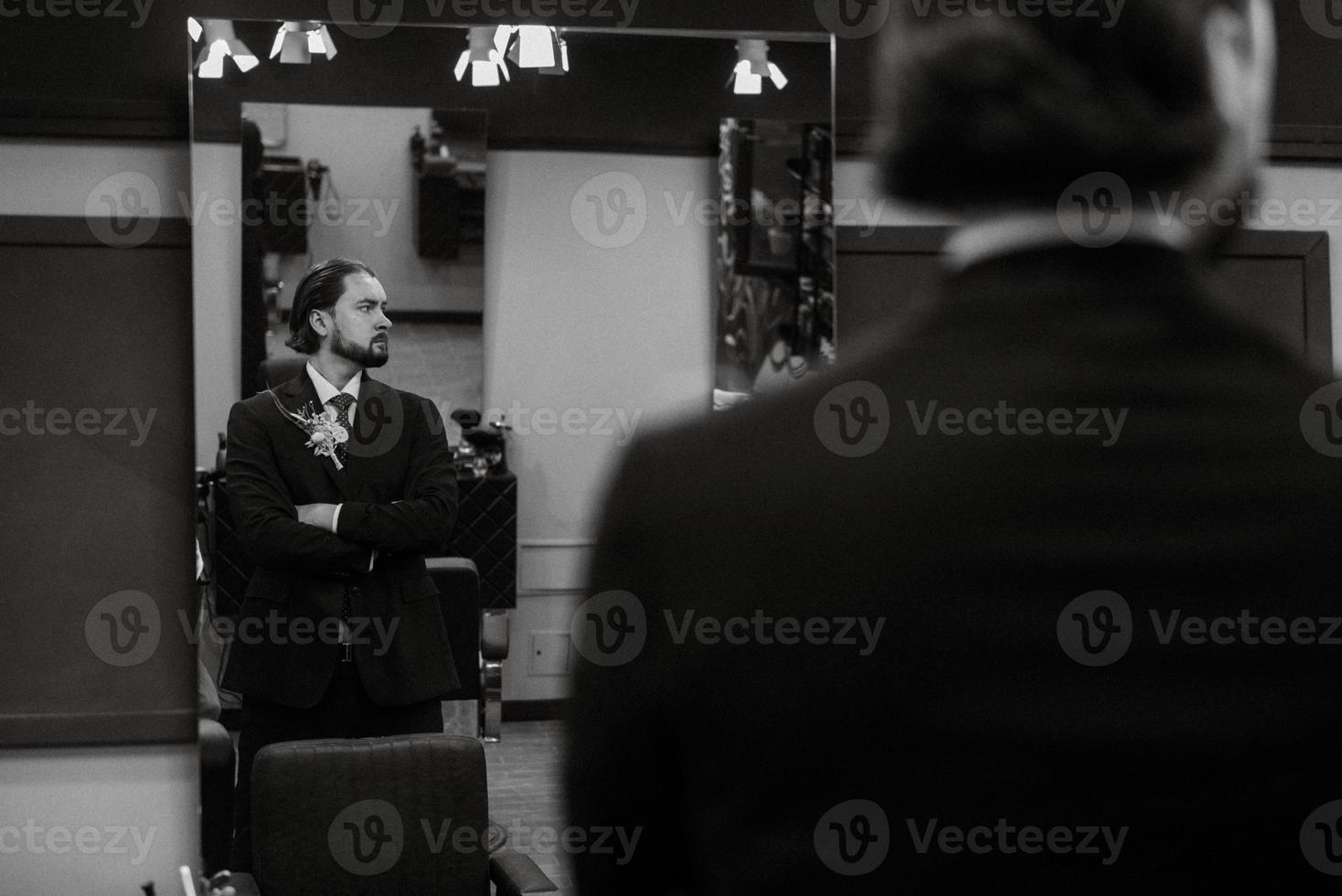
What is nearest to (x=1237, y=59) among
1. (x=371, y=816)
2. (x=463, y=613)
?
(x=371, y=816)

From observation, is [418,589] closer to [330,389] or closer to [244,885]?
[330,389]

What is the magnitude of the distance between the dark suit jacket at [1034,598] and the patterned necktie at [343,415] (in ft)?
9.63

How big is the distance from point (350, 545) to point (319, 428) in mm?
335

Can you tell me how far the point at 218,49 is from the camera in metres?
3.62

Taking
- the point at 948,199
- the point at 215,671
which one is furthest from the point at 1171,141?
the point at 215,671

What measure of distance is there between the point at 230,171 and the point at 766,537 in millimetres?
3167

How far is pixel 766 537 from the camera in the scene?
2.59 feet

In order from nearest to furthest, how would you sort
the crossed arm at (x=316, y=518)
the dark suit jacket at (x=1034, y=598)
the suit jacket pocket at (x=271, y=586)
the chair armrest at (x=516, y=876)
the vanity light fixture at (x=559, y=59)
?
1. the dark suit jacket at (x=1034, y=598)
2. the chair armrest at (x=516, y=876)
3. the crossed arm at (x=316, y=518)
4. the suit jacket pocket at (x=271, y=586)
5. the vanity light fixture at (x=559, y=59)

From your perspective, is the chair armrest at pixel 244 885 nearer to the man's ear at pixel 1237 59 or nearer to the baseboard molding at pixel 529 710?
the baseboard molding at pixel 529 710

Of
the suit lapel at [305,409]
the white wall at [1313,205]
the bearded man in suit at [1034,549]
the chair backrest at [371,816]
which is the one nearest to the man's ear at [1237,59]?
the bearded man in suit at [1034,549]

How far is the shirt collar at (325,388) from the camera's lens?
3.64m

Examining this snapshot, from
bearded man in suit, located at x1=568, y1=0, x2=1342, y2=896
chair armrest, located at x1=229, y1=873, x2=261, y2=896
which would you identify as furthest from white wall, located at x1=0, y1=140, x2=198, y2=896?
bearded man in suit, located at x1=568, y1=0, x2=1342, y2=896

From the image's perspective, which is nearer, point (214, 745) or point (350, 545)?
point (350, 545)

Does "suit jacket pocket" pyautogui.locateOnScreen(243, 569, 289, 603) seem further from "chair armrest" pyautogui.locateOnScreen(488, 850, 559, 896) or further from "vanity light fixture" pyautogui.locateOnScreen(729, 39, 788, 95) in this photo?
"vanity light fixture" pyautogui.locateOnScreen(729, 39, 788, 95)
